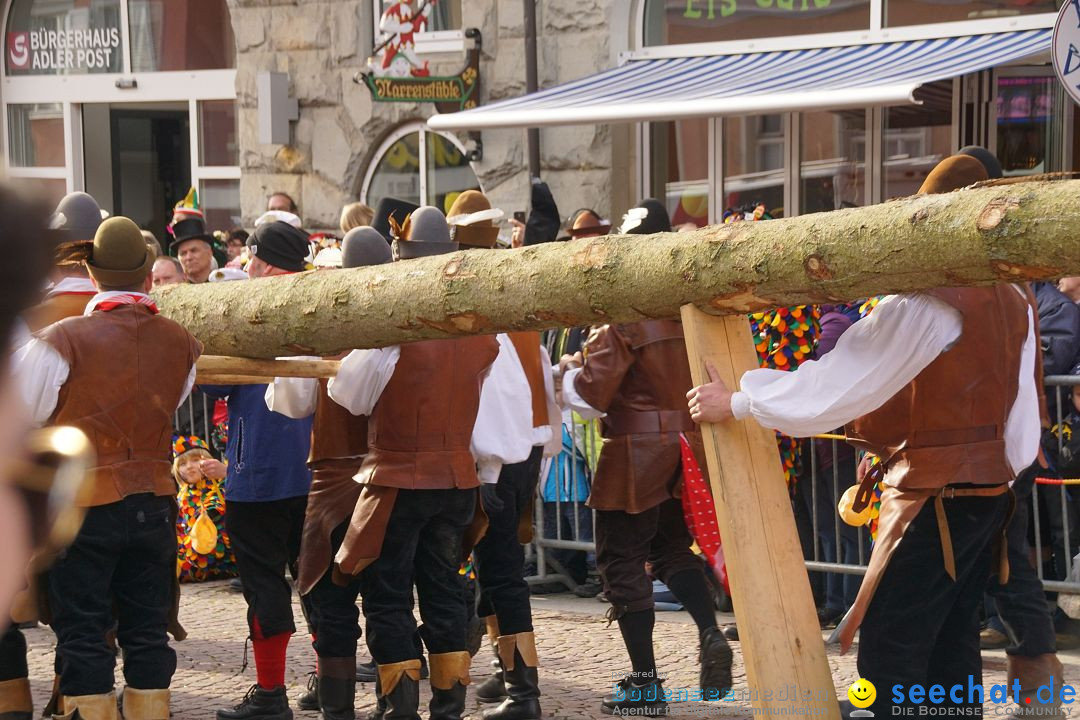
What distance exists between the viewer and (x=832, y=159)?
9.35 metres

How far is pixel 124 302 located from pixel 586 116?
405 cm

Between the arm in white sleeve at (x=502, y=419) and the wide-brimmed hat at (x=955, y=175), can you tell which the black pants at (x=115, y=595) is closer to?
the arm in white sleeve at (x=502, y=419)

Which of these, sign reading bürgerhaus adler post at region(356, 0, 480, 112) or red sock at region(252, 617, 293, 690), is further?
sign reading bürgerhaus adler post at region(356, 0, 480, 112)

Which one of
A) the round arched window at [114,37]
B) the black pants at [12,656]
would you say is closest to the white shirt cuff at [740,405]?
the black pants at [12,656]

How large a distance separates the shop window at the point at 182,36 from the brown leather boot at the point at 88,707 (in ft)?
27.8

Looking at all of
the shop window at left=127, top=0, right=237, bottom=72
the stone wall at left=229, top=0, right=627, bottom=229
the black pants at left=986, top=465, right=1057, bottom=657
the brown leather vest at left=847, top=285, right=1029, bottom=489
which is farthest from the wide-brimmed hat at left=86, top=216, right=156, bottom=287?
the shop window at left=127, top=0, right=237, bottom=72

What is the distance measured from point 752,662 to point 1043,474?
9.74 feet

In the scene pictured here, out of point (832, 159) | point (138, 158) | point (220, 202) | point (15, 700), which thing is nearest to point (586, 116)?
point (832, 159)

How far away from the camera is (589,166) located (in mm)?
9539

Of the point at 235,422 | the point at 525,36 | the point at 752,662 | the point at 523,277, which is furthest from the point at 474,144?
the point at 752,662

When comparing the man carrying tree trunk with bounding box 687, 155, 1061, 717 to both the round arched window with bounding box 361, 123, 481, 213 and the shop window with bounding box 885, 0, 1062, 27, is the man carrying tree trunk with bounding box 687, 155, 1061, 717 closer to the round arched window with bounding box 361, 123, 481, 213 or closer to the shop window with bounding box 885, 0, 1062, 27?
the shop window with bounding box 885, 0, 1062, 27

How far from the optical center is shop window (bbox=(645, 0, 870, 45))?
901 centimetres

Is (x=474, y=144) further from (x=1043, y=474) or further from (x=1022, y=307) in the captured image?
(x=1022, y=307)

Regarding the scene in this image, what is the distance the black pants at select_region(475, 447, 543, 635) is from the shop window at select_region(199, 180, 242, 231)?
A: 711 cm
